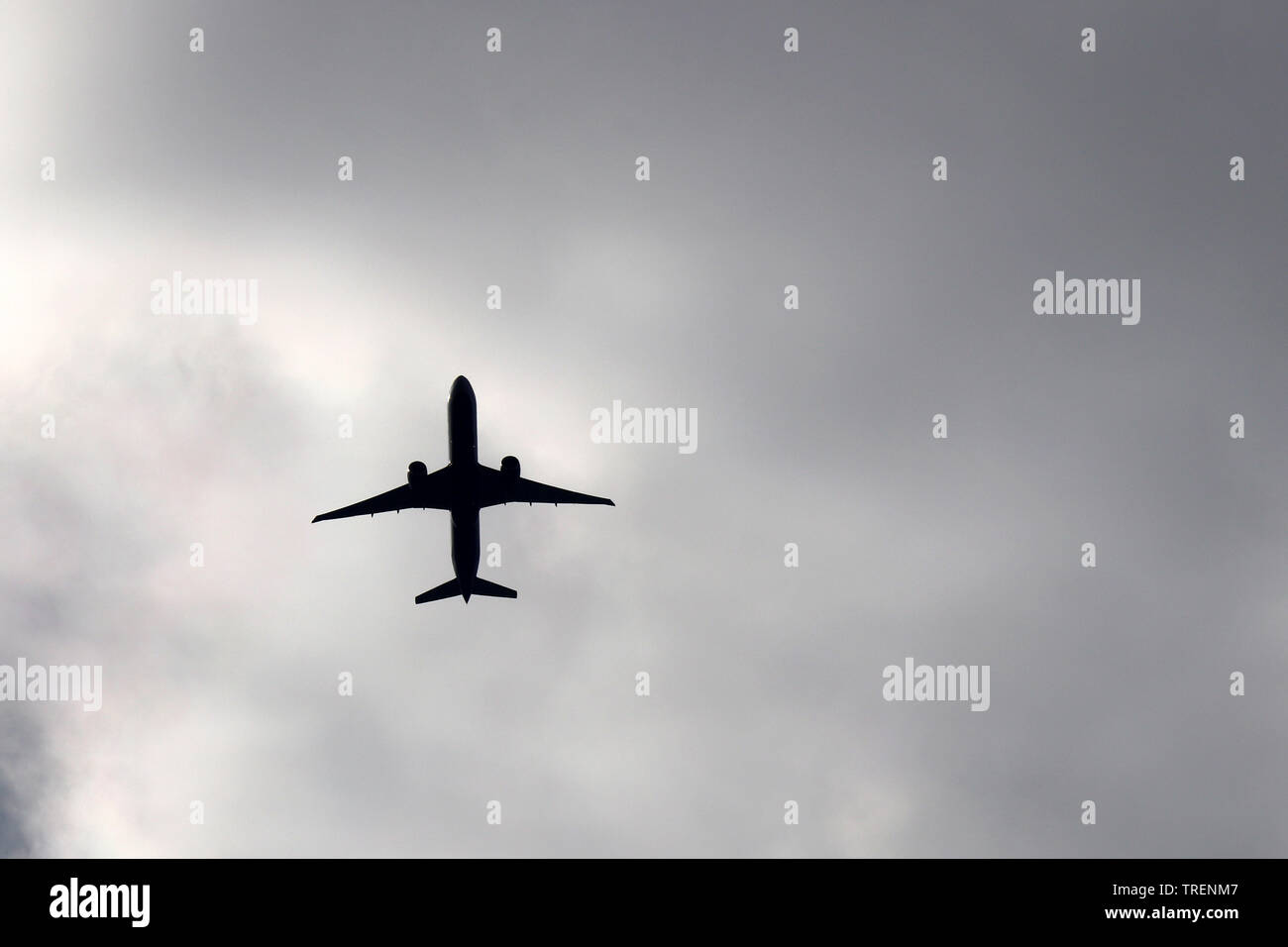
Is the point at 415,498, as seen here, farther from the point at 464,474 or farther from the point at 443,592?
the point at 443,592

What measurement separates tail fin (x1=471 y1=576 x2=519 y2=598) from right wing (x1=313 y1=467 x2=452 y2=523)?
377 inches

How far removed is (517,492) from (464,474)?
6.70 m

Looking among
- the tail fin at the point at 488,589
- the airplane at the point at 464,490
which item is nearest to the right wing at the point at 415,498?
the airplane at the point at 464,490

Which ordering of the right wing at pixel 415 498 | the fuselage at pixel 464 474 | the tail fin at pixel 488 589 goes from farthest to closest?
the tail fin at pixel 488 589, the right wing at pixel 415 498, the fuselage at pixel 464 474

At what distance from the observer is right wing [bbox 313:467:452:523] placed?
74562 mm

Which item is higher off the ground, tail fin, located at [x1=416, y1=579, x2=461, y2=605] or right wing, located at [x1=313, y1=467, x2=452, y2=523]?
right wing, located at [x1=313, y1=467, x2=452, y2=523]

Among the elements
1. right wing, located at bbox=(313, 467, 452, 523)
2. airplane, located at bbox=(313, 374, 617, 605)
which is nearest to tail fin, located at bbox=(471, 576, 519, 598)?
airplane, located at bbox=(313, 374, 617, 605)

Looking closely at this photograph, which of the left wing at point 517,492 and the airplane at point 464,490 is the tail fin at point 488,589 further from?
the left wing at point 517,492

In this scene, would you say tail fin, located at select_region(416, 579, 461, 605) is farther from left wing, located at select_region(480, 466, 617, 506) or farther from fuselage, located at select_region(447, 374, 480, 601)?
left wing, located at select_region(480, 466, 617, 506)

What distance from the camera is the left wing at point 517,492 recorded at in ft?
247
